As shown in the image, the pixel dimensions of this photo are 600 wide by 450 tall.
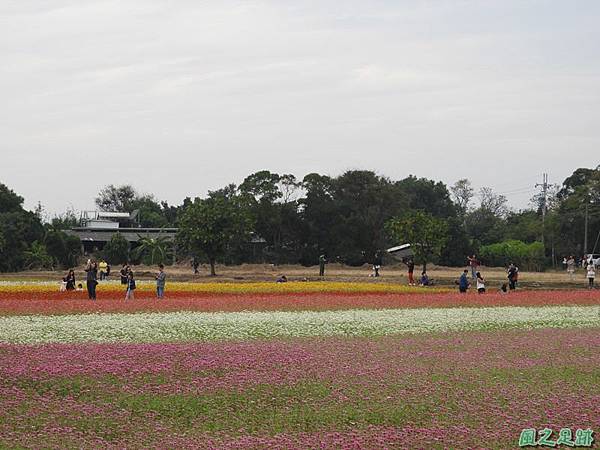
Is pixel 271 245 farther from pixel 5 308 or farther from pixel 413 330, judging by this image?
pixel 413 330

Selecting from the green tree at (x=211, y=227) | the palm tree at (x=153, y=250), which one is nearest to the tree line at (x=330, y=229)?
the palm tree at (x=153, y=250)

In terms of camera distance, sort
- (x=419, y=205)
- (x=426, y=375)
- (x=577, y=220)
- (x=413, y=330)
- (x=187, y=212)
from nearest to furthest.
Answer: (x=426, y=375) < (x=413, y=330) < (x=187, y=212) < (x=577, y=220) < (x=419, y=205)

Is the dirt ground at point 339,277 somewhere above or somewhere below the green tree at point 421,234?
below

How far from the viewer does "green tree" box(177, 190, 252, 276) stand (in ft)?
216

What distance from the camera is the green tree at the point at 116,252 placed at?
8094cm

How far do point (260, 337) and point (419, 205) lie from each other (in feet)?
337

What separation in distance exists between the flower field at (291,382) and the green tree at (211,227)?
38.4 meters

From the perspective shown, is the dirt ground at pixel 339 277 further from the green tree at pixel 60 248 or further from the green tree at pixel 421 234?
the green tree at pixel 60 248

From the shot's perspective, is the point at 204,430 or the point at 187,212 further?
the point at 187,212

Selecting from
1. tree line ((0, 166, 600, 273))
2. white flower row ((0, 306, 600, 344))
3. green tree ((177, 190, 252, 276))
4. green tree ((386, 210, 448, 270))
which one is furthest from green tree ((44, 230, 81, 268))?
white flower row ((0, 306, 600, 344))

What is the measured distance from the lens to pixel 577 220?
85062mm

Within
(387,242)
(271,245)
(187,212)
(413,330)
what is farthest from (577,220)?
(413,330)

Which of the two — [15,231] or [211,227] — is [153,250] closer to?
[15,231]

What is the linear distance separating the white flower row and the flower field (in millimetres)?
79
